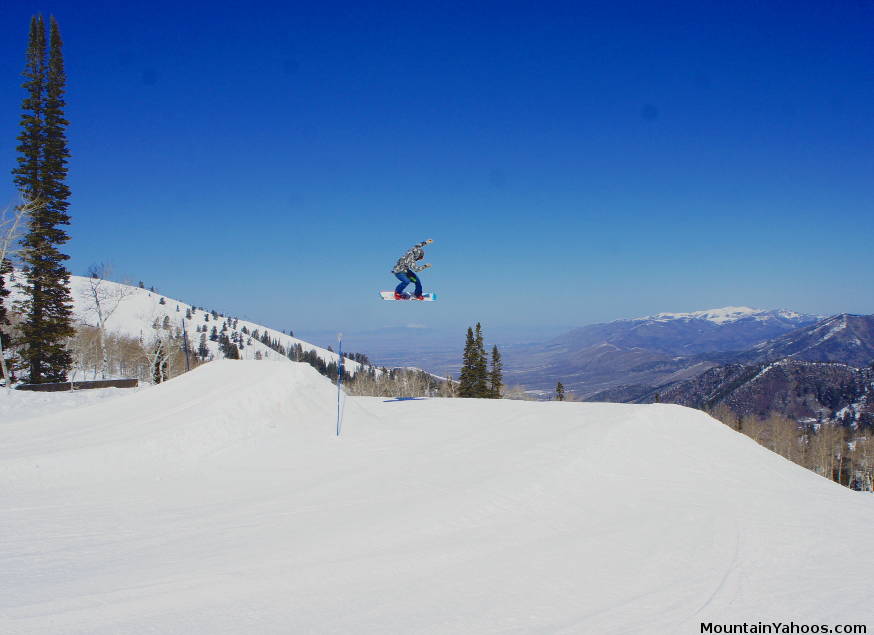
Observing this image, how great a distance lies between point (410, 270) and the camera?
1884 cm

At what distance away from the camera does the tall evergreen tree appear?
2856 centimetres

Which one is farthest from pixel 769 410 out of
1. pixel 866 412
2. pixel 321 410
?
pixel 321 410

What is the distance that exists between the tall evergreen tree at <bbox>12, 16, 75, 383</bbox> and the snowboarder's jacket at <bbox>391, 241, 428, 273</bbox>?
899 inches

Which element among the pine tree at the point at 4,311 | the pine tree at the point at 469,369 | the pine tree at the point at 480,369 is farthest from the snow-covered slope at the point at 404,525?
the pine tree at the point at 469,369

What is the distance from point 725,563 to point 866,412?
674 feet

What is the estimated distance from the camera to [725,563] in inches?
292

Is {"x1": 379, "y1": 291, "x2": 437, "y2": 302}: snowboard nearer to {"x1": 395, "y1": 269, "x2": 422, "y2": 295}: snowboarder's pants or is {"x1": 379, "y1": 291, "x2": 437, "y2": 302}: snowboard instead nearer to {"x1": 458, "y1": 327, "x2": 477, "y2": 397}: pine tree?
{"x1": 395, "y1": 269, "x2": 422, "y2": 295}: snowboarder's pants

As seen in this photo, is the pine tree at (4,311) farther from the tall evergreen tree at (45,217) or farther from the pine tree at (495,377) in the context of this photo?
the pine tree at (495,377)

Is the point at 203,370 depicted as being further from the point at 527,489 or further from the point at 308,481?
the point at 527,489

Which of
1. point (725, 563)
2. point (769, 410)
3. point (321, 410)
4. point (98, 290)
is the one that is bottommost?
point (769, 410)

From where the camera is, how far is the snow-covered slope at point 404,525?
5.91m

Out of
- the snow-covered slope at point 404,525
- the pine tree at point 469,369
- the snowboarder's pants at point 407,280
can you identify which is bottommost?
the snow-covered slope at point 404,525

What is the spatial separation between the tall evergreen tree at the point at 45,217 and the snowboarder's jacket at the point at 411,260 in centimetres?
2283

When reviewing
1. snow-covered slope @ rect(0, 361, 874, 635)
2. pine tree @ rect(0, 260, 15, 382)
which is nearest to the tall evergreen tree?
pine tree @ rect(0, 260, 15, 382)
